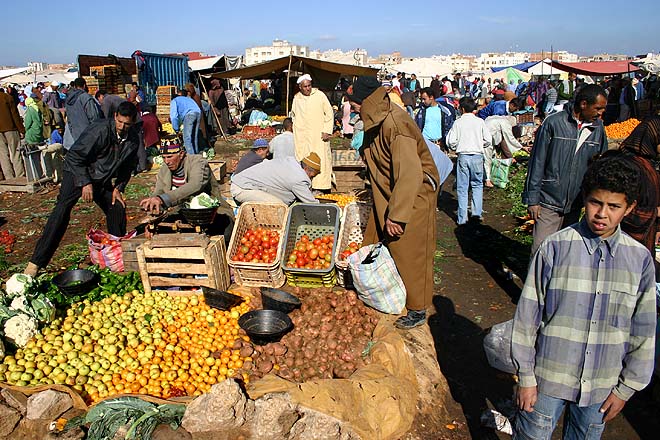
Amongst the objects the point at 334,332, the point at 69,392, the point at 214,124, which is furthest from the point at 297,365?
the point at 214,124

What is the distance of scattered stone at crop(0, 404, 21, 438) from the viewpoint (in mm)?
3215

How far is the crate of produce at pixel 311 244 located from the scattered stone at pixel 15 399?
2.55 meters

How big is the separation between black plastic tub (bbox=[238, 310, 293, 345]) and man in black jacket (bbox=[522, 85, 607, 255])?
2.72 meters

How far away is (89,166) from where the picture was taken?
18.5ft

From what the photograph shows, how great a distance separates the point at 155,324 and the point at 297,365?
4.82 ft

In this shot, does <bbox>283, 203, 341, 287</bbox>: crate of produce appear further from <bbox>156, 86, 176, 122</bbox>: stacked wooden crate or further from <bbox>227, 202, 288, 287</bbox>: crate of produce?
<bbox>156, 86, 176, 122</bbox>: stacked wooden crate

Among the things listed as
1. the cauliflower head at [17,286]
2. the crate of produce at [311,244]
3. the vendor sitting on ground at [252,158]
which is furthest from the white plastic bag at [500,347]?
the vendor sitting on ground at [252,158]

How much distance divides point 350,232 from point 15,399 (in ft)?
12.5

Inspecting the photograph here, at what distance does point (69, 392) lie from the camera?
3.47 meters

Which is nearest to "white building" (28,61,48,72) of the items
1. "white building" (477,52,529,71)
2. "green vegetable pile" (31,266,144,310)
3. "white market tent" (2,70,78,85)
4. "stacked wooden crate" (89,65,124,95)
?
"white market tent" (2,70,78,85)

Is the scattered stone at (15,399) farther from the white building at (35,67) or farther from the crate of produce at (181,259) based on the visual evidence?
the white building at (35,67)

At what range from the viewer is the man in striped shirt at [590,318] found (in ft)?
7.03

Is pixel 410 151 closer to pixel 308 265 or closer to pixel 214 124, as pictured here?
pixel 308 265

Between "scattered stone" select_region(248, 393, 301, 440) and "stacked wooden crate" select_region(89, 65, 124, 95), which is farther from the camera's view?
"stacked wooden crate" select_region(89, 65, 124, 95)
